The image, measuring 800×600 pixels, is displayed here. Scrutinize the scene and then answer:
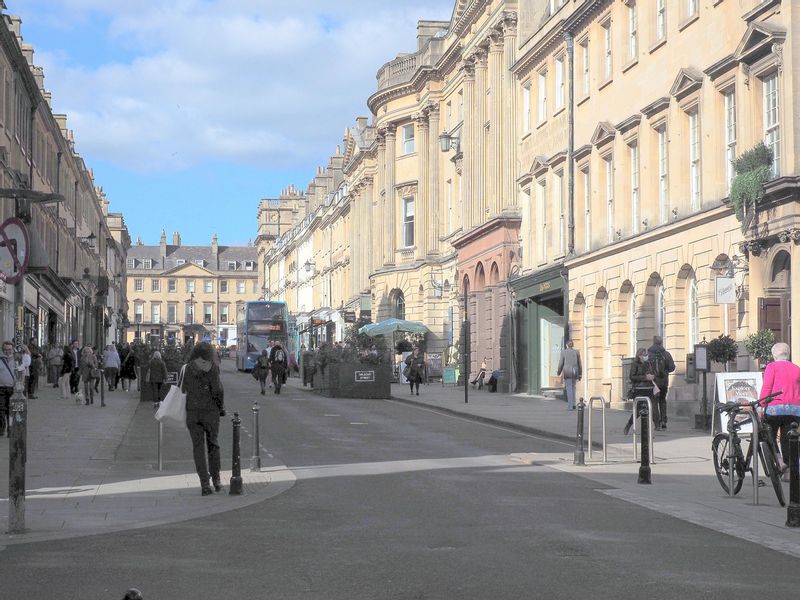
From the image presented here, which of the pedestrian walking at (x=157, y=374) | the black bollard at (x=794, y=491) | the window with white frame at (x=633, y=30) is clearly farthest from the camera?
the pedestrian walking at (x=157, y=374)

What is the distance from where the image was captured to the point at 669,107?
102 ft

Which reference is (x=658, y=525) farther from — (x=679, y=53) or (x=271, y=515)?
(x=679, y=53)

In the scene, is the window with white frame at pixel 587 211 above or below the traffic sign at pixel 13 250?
above

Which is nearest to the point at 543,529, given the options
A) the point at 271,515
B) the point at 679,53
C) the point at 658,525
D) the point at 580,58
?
the point at 658,525

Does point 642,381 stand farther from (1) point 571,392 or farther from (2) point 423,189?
(2) point 423,189

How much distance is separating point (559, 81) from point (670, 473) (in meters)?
25.9

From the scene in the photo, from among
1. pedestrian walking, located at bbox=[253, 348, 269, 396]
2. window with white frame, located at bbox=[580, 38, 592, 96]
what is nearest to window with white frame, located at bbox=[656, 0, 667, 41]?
window with white frame, located at bbox=[580, 38, 592, 96]

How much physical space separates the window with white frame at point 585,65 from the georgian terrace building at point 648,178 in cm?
7

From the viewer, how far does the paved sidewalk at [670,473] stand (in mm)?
12031

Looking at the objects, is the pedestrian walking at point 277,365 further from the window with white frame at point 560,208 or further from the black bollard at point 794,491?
the black bollard at point 794,491

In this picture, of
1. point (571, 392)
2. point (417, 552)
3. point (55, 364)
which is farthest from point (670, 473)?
point (55, 364)

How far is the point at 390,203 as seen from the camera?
69625mm

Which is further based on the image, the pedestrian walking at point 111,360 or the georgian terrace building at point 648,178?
the pedestrian walking at point 111,360

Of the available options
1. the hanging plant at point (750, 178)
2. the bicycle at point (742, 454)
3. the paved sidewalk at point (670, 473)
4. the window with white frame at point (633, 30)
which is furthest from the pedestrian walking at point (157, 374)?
the bicycle at point (742, 454)
